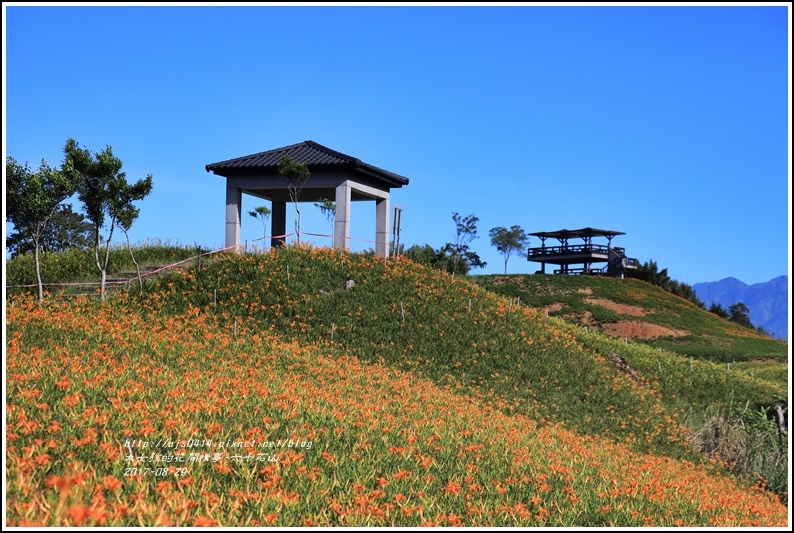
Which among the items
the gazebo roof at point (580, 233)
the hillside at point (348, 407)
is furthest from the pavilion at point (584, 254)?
the hillside at point (348, 407)

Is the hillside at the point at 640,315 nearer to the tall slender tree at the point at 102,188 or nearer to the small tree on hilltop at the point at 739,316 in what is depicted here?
the small tree on hilltop at the point at 739,316

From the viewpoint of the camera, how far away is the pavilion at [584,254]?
184ft

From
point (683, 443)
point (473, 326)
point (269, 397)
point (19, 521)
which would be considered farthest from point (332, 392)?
point (683, 443)

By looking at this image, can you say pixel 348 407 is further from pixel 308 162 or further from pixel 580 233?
pixel 580 233

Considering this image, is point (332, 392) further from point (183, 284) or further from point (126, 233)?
point (126, 233)

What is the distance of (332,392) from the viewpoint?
481 inches

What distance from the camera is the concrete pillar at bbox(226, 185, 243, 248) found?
26625 millimetres

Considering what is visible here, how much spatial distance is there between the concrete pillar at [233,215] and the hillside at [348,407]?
9.52ft

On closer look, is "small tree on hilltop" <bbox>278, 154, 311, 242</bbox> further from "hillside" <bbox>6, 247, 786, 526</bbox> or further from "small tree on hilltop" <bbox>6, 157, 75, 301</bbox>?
"small tree on hilltop" <bbox>6, 157, 75, 301</bbox>

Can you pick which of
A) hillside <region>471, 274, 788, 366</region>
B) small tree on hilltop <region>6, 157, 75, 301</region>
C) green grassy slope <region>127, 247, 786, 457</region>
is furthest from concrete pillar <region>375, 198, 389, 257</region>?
hillside <region>471, 274, 788, 366</region>

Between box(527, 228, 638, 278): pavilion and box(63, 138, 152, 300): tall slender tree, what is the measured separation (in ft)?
143

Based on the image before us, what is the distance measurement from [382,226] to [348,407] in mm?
A: 17164

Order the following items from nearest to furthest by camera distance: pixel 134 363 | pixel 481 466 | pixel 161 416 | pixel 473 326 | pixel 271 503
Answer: pixel 271 503 → pixel 161 416 → pixel 481 466 → pixel 134 363 → pixel 473 326

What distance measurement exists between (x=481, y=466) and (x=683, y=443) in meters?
11.1
